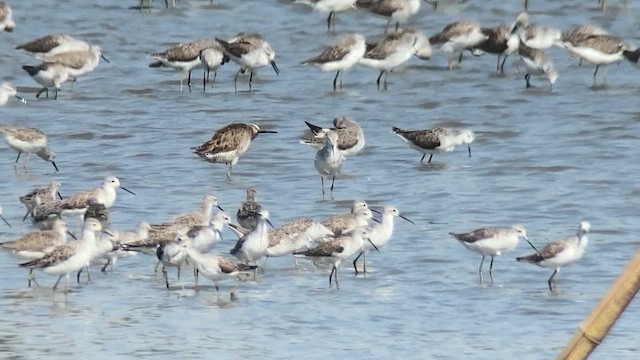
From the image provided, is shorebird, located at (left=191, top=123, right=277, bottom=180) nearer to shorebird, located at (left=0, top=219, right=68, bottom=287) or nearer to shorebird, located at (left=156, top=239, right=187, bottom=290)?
shorebird, located at (left=0, top=219, right=68, bottom=287)

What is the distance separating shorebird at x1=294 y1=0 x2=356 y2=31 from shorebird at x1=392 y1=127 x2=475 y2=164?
29.5ft

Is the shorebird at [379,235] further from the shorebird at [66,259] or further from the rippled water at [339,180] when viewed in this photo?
the shorebird at [66,259]

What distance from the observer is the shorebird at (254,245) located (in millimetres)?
9945

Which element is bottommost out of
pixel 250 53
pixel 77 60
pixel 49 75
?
pixel 49 75

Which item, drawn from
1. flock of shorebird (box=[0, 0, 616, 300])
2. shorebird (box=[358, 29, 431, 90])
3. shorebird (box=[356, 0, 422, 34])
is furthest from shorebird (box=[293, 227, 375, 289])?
shorebird (box=[356, 0, 422, 34])

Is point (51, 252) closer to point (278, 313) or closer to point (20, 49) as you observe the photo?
point (278, 313)

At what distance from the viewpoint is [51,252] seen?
955cm

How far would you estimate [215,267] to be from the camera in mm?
9258

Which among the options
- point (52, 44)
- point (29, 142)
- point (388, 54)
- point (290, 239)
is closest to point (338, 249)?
point (290, 239)

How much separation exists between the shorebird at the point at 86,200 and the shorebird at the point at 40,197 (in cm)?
11

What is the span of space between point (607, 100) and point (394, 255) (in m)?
7.92

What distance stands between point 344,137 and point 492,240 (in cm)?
436

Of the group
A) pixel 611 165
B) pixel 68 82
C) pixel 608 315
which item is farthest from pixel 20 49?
pixel 608 315

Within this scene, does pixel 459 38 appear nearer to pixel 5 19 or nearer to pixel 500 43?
pixel 500 43
